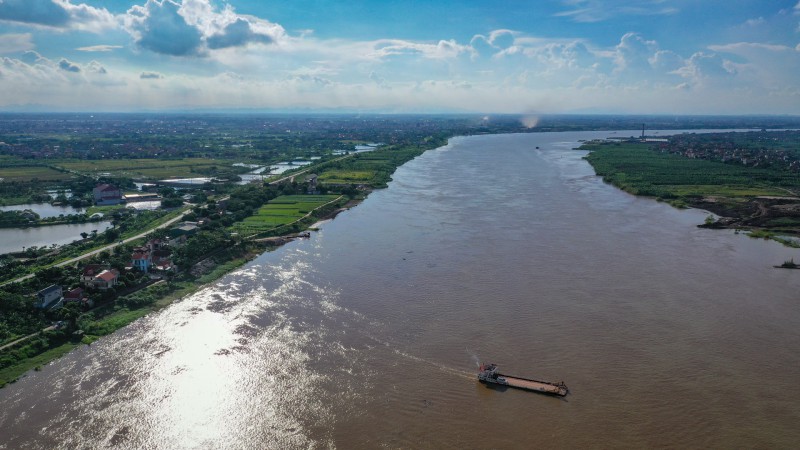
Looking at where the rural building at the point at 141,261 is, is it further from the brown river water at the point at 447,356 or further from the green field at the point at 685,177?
the green field at the point at 685,177

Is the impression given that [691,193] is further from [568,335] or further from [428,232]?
[568,335]

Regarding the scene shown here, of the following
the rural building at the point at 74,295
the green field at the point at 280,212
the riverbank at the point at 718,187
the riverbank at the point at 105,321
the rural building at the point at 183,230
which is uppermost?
the riverbank at the point at 718,187

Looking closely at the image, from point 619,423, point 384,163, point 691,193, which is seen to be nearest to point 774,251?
point 691,193

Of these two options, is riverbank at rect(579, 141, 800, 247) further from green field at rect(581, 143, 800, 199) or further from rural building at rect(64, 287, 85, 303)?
rural building at rect(64, 287, 85, 303)

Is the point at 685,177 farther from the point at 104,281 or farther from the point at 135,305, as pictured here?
the point at 104,281

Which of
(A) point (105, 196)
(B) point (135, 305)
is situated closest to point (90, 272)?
(B) point (135, 305)

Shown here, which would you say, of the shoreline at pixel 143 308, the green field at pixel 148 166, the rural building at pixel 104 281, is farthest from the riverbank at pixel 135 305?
the green field at pixel 148 166

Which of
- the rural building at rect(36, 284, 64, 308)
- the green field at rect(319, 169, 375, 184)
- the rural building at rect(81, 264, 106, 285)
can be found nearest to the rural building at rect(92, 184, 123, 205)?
the green field at rect(319, 169, 375, 184)
